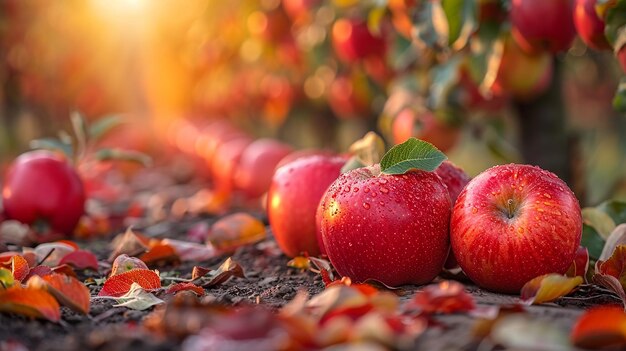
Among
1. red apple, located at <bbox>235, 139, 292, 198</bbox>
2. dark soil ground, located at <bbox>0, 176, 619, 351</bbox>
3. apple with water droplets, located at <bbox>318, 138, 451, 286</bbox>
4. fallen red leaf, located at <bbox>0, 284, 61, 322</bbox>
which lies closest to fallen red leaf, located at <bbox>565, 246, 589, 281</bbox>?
dark soil ground, located at <bbox>0, 176, 619, 351</bbox>

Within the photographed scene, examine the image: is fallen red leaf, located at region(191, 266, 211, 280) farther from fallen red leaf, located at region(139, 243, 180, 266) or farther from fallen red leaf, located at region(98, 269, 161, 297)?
fallen red leaf, located at region(139, 243, 180, 266)

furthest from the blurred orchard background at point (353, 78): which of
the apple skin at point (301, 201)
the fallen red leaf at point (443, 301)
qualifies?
the fallen red leaf at point (443, 301)

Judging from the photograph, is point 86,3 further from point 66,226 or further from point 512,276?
point 512,276

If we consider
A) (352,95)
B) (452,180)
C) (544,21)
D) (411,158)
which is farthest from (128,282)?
(352,95)

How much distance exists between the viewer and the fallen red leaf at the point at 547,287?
1.41 meters

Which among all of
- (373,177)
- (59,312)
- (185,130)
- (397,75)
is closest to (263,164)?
(397,75)

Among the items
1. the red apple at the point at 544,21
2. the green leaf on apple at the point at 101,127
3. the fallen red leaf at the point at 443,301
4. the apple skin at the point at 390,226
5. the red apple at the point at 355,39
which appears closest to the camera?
the fallen red leaf at the point at 443,301

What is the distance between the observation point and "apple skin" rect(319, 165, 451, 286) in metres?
1.64

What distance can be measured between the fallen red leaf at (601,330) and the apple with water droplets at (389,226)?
1.83 feet

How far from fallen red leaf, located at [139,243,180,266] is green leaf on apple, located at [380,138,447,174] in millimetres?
686

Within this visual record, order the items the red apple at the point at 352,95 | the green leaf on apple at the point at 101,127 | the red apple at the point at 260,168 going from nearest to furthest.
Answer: the green leaf on apple at the point at 101,127 → the red apple at the point at 260,168 → the red apple at the point at 352,95

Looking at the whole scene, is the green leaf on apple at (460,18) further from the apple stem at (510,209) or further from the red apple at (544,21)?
the apple stem at (510,209)

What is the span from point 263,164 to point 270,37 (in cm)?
92

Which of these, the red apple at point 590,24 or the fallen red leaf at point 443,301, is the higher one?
the red apple at point 590,24
